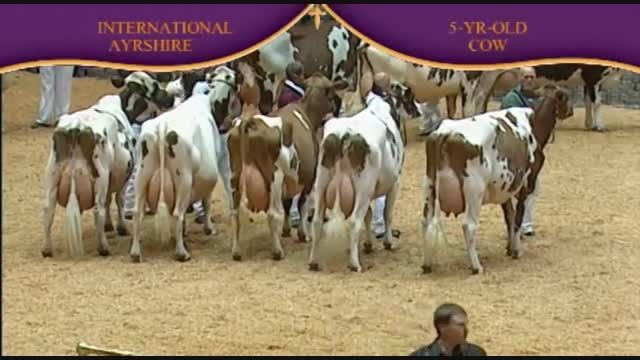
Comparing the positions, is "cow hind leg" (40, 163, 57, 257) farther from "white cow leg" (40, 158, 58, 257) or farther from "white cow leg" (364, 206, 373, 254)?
"white cow leg" (364, 206, 373, 254)

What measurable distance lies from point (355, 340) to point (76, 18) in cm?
312

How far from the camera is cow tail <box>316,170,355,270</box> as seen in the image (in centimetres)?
967

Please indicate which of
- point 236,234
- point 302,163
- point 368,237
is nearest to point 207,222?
point 236,234

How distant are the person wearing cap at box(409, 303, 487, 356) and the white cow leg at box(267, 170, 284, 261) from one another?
4209 millimetres

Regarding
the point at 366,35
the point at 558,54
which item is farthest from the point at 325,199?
the point at 558,54

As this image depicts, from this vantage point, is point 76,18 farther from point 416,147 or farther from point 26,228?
point 416,147

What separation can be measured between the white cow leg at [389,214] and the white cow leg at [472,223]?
2.92 ft

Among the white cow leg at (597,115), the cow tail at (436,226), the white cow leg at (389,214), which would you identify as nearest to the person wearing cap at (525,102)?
the white cow leg at (389,214)

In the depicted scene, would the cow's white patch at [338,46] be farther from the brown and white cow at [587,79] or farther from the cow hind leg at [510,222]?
the cow hind leg at [510,222]

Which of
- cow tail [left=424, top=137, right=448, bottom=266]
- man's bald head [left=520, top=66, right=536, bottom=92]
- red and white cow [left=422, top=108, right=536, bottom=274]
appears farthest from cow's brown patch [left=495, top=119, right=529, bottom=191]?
man's bald head [left=520, top=66, right=536, bottom=92]

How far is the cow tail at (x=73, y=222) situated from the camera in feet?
32.9

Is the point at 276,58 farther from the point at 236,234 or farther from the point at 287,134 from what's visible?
the point at 236,234

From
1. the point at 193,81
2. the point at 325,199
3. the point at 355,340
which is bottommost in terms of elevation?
the point at 355,340

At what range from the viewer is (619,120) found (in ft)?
56.6
